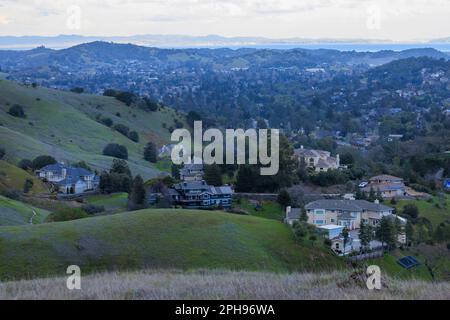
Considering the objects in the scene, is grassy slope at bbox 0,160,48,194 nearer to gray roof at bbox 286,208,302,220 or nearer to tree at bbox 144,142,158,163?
gray roof at bbox 286,208,302,220

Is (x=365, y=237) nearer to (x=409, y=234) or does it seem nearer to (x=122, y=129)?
(x=409, y=234)

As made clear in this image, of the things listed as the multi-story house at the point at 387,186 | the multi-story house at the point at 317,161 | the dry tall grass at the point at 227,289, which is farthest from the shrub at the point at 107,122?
the dry tall grass at the point at 227,289

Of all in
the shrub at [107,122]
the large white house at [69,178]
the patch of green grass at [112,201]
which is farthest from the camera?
the shrub at [107,122]

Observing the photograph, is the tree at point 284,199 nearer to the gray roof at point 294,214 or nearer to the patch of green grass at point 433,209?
the gray roof at point 294,214

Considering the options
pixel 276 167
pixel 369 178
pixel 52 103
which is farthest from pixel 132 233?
pixel 52 103

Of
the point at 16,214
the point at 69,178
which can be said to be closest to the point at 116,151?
the point at 69,178

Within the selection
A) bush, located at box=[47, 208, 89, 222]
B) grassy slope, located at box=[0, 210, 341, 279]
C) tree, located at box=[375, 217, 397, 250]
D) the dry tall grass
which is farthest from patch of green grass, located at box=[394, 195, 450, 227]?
the dry tall grass
